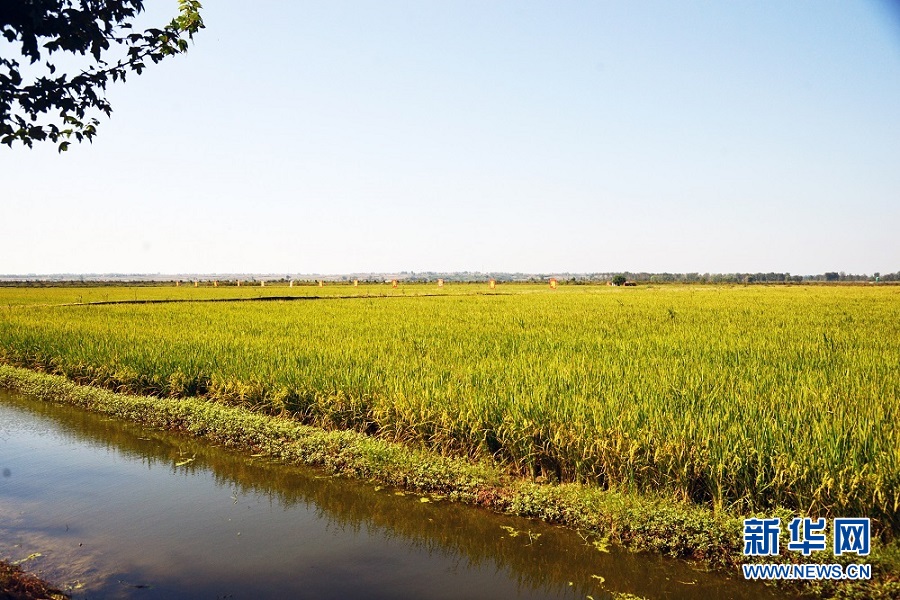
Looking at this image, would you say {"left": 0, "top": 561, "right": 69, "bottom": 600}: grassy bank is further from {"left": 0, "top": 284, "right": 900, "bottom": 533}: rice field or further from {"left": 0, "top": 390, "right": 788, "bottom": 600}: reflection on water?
{"left": 0, "top": 284, "right": 900, "bottom": 533}: rice field

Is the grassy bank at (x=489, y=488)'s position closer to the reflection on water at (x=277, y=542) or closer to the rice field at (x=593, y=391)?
the reflection on water at (x=277, y=542)

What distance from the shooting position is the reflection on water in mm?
3842

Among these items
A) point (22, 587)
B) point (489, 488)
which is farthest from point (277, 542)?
point (489, 488)

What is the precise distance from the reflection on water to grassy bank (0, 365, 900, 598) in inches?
6.0

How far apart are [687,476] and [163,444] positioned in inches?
228

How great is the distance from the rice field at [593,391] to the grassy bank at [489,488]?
293mm

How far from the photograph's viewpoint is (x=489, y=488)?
5129 millimetres

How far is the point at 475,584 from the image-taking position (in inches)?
155

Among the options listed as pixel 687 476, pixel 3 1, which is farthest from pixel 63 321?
pixel 687 476

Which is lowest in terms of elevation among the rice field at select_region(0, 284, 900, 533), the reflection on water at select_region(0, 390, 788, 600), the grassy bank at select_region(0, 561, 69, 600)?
the reflection on water at select_region(0, 390, 788, 600)

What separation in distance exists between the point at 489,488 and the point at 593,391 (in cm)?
188

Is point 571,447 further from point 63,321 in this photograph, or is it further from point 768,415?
point 63,321

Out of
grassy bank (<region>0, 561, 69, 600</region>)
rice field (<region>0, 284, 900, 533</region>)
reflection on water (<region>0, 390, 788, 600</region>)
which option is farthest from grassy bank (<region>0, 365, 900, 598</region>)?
grassy bank (<region>0, 561, 69, 600</region>)

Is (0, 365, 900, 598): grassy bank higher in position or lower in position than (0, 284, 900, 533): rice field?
lower
